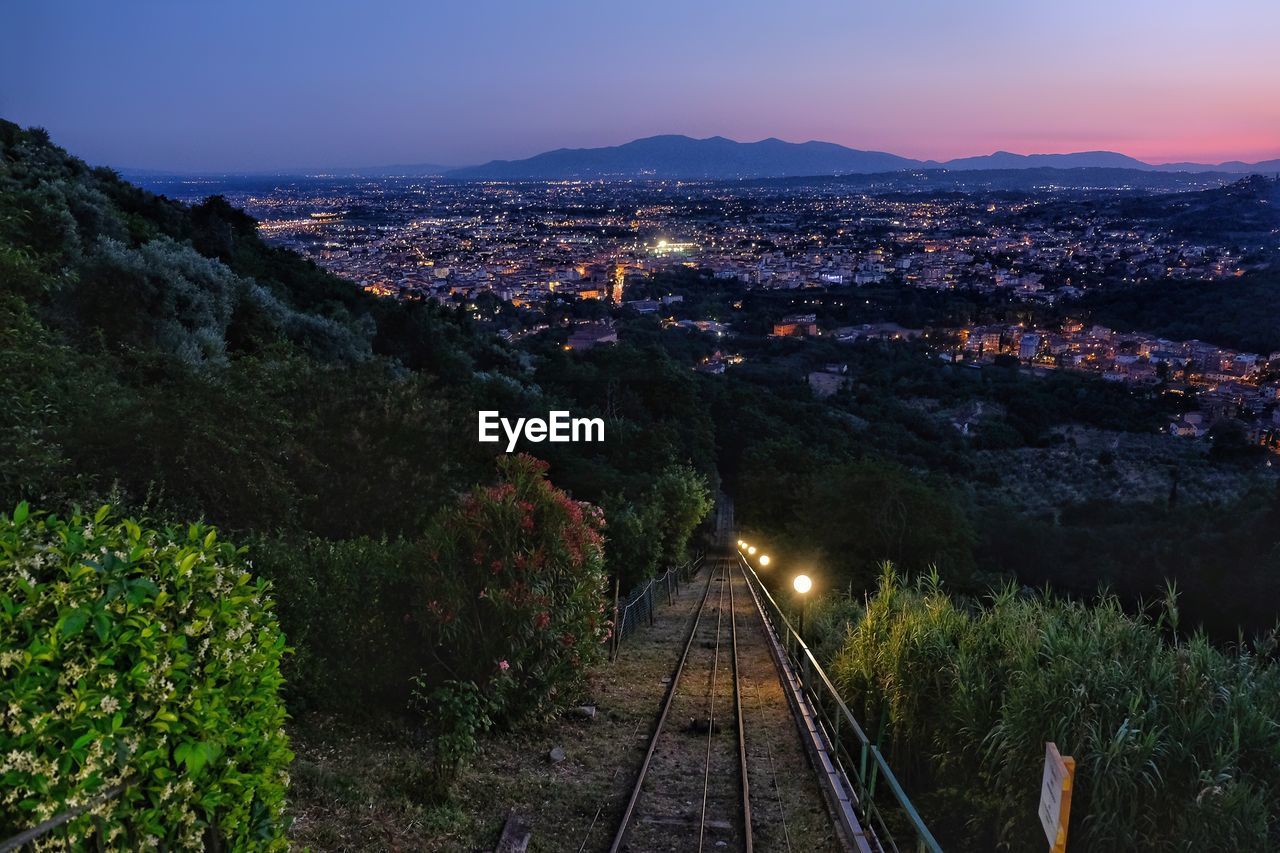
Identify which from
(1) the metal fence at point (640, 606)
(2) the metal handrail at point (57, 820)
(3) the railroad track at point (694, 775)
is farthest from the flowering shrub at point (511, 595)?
(2) the metal handrail at point (57, 820)

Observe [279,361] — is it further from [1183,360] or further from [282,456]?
[1183,360]

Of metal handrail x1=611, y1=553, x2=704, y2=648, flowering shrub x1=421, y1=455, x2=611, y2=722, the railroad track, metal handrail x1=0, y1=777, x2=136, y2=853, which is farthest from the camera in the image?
metal handrail x1=611, y1=553, x2=704, y2=648

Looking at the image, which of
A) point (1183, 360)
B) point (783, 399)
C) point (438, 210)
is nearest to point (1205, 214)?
point (1183, 360)

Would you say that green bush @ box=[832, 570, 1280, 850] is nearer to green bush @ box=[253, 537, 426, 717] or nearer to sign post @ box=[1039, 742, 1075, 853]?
sign post @ box=[1039, 742, 1075, 853]

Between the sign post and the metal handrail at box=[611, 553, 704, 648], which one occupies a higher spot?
the sign post

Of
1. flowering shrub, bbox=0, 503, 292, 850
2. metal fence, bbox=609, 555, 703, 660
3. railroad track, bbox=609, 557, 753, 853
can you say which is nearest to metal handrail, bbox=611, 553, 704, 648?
metal fence, bbox=609, 555, 703, 660

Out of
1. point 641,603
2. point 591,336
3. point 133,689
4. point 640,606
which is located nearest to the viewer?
point 133,689

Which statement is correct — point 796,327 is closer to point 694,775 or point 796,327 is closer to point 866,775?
point 694,775

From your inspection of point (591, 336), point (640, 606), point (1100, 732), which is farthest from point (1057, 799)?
point (591, 336)
